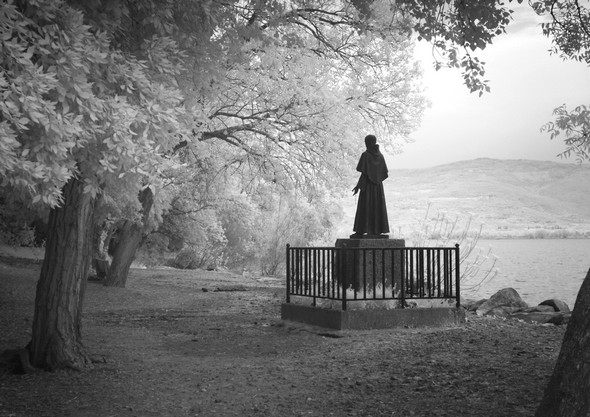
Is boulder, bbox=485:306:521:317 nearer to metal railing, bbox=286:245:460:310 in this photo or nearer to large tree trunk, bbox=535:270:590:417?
metal railing, bbox=286:245:460:310

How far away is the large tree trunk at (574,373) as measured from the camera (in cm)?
426

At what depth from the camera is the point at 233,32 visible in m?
9.45

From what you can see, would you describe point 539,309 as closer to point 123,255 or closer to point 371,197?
point 371,197

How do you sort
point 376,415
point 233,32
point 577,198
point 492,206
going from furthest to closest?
A: point 577,198, point 492,206, point 233,32, point 376,415

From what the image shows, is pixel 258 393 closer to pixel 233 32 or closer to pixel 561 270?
pixel 233 32

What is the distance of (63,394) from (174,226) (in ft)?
51.7

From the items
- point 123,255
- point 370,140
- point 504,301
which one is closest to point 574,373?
point 370,140

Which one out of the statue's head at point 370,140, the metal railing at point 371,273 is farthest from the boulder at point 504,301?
the statue's head at point 370,140

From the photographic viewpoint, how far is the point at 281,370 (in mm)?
7871

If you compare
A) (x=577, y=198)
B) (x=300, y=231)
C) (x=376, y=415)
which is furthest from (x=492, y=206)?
(x=376, y=415)

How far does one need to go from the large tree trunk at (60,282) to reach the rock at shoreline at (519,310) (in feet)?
28.3

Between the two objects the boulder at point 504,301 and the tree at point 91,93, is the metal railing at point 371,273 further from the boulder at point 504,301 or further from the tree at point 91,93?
the boulder at point 504,301

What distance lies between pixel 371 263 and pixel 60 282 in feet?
18.2

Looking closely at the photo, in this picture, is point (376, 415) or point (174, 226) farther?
point (174, 226)
